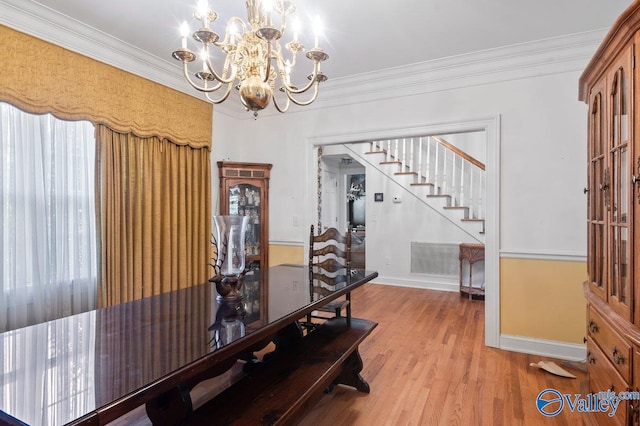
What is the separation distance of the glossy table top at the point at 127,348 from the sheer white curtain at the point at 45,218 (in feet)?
4.11

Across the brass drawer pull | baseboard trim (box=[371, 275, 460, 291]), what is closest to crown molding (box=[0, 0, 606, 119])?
the brass drawer pull

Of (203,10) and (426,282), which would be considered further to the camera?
(426,282)

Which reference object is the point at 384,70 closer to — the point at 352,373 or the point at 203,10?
the point at 203,10

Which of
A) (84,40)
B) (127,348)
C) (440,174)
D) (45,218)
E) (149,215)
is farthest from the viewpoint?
(440,174)

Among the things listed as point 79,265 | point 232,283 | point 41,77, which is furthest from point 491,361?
point 41,77

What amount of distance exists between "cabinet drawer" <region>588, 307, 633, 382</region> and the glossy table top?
1218 millimetres

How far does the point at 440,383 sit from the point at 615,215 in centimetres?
155

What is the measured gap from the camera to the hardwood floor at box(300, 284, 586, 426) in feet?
6.61

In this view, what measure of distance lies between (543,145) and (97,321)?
3324 mm

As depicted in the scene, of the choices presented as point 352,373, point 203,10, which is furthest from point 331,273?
point 203,10

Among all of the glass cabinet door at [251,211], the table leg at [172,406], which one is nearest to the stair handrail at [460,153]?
the glass cabinet door at [251,211]

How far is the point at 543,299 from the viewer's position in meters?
2.93

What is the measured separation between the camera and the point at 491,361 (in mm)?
2773

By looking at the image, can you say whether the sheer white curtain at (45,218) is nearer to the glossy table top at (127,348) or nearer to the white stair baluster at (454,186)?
the glossy table top at (127,348)
